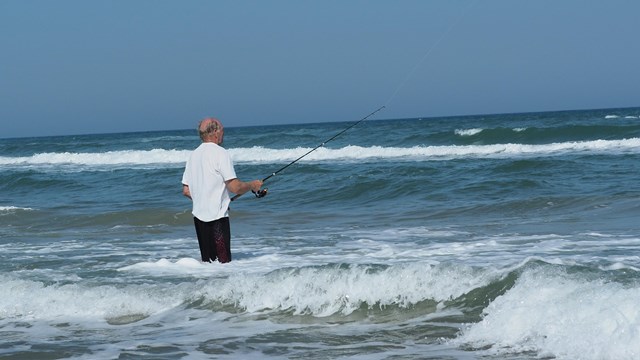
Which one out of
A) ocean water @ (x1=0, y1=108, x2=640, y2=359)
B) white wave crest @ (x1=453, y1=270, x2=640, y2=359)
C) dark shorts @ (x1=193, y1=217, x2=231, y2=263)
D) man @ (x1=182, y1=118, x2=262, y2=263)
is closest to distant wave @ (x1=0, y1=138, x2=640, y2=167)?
ocean water @ (x1=0, y1=108, x2=640, y2=359)

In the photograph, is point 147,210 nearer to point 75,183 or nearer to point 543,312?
point 75,183

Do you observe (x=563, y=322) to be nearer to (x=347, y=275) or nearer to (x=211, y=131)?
(x=347, y=275)

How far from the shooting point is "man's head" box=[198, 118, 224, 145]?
650 cm

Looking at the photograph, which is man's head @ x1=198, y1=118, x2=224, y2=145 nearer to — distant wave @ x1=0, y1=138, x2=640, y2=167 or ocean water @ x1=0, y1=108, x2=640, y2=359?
ocean water @ x1=0, y1=108, x2=640, y2=359

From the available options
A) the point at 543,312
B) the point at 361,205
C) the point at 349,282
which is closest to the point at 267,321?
the point at 349,282

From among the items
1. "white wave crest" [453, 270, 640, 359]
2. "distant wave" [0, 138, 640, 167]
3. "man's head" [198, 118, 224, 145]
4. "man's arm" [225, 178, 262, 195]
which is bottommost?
"distant wave" [0, 138, 640, 167]

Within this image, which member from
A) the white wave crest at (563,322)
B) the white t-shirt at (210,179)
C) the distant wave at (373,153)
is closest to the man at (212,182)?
the white t-shirt at (210,179)

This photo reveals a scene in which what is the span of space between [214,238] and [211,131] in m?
0.80

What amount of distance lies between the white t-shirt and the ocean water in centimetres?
49

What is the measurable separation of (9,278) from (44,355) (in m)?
2.15

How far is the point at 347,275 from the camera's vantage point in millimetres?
6062

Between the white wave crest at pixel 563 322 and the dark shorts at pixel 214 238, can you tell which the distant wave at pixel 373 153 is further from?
the white wave crest at pixel 563 322

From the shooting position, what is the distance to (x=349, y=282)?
5977mm

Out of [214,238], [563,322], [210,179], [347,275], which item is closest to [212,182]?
[210,179]
